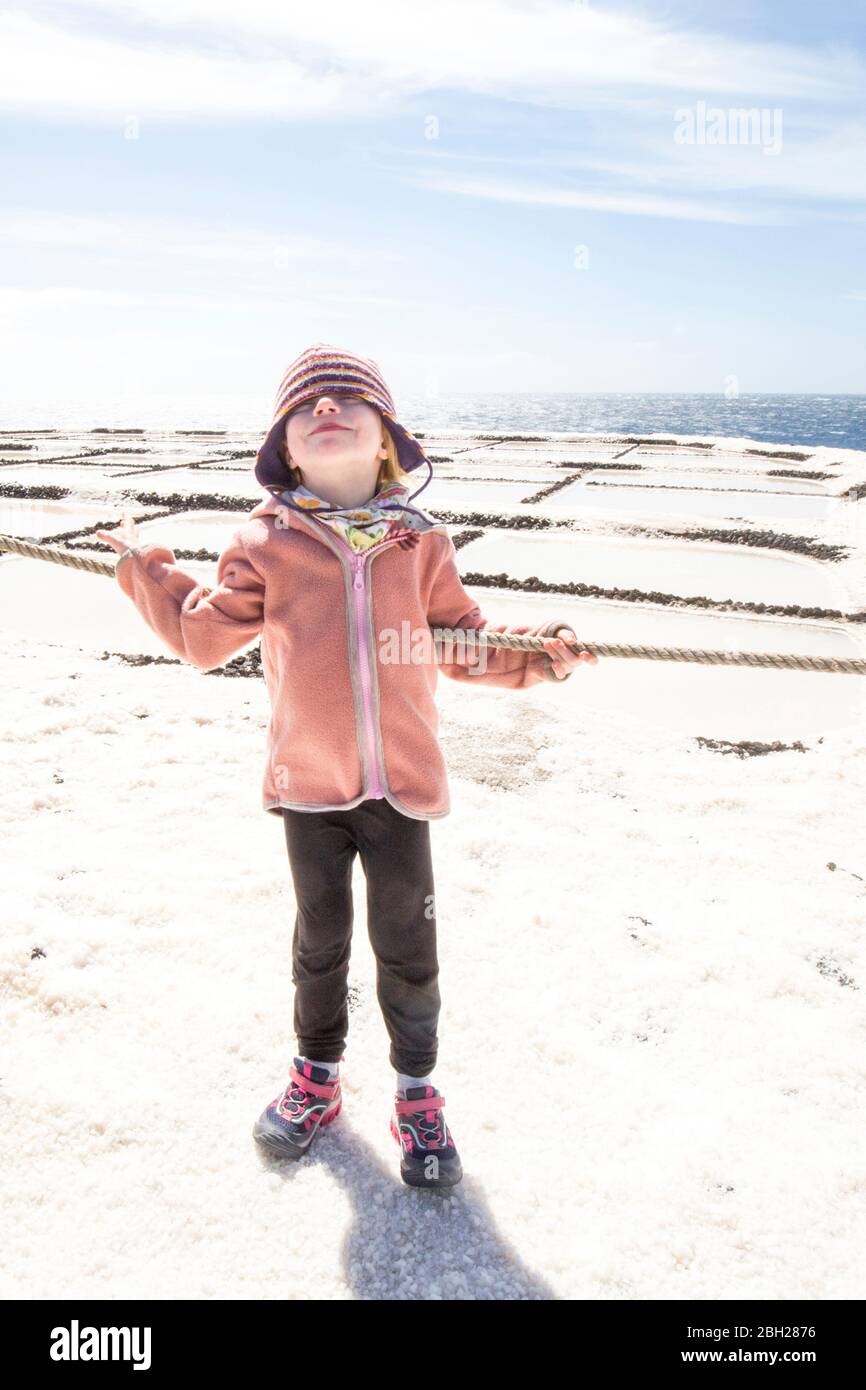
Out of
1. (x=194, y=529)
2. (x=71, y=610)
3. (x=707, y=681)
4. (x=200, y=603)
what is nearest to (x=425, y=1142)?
(x=200, y=603)

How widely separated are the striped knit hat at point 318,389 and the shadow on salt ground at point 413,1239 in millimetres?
1305

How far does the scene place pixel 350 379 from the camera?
5.10 feet

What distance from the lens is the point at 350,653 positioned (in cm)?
156

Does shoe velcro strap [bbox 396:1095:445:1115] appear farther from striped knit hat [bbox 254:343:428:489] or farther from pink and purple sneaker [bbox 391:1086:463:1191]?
striped knit hat [bbox 254:343:428:489]

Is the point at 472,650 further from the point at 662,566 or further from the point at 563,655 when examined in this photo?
Result: the point at 662,566

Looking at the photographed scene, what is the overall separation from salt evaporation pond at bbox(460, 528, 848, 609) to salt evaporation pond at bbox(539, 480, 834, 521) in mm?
1616

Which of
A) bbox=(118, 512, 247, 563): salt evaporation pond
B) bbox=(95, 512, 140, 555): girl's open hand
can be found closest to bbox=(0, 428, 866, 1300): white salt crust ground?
bbox=(95, 512, 140, 555): girl's open hand

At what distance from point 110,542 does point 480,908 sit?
142 cm

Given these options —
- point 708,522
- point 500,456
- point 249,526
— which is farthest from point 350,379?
point 500,456

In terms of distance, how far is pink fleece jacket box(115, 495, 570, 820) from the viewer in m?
1.55

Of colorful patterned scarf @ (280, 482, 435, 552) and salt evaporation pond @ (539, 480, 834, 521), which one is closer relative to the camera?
colorful patterned scarf @ (280, 482, 435, 552)

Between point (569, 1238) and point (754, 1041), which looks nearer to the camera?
point (569, 1238)
